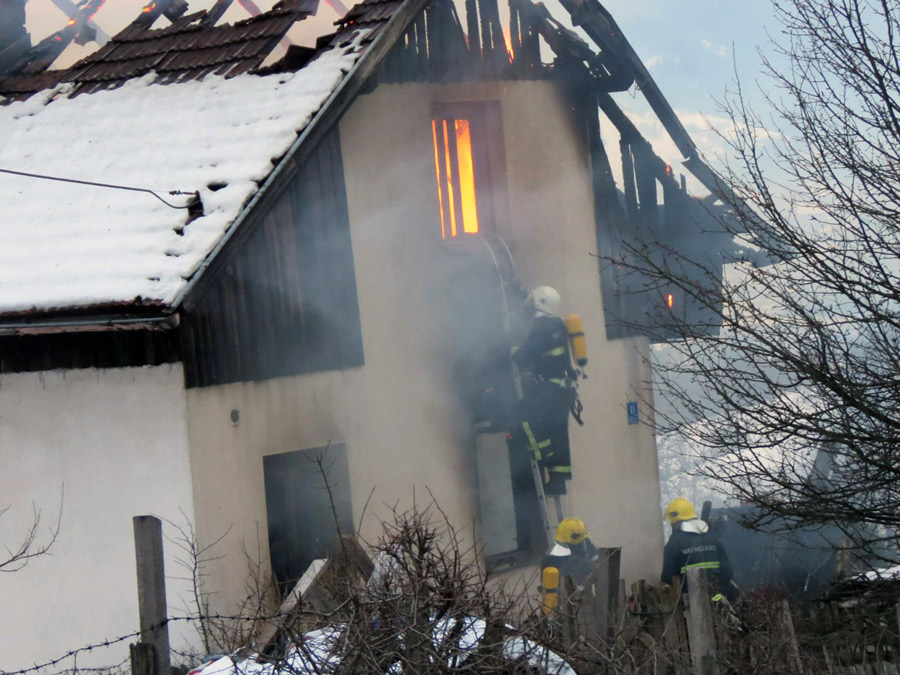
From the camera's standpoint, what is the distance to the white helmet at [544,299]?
10.7 metres

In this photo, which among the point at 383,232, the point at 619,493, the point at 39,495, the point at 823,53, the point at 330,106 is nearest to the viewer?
the point at 823,53

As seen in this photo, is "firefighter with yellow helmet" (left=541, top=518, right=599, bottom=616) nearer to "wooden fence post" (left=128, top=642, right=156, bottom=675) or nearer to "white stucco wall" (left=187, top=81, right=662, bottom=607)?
"white stucco wall" (left=187, top=81, right=662, bottom=607)

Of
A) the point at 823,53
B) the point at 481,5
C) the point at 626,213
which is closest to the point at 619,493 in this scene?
the point at 626,213

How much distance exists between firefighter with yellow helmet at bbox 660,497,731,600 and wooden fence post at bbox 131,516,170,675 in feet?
17.6

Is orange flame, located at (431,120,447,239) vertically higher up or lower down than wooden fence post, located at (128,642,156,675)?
higher up

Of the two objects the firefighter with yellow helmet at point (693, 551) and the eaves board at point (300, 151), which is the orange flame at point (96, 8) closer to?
the eaves board at point (300, 151)

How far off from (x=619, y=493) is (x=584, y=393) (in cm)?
116

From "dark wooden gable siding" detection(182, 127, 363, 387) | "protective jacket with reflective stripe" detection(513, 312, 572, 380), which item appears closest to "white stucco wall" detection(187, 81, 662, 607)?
"dark wooden gable siding" detection(182, 127, 363, 387)

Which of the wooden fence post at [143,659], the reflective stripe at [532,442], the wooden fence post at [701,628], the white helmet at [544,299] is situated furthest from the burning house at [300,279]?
the wooden fence post at [701,628]

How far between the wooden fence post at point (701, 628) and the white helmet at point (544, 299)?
203 inches

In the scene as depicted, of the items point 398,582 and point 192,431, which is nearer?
point 398,582

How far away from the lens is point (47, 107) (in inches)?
433

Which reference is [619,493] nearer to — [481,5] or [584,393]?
[584,393]

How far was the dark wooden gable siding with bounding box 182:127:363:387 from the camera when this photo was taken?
8508 millimetres
